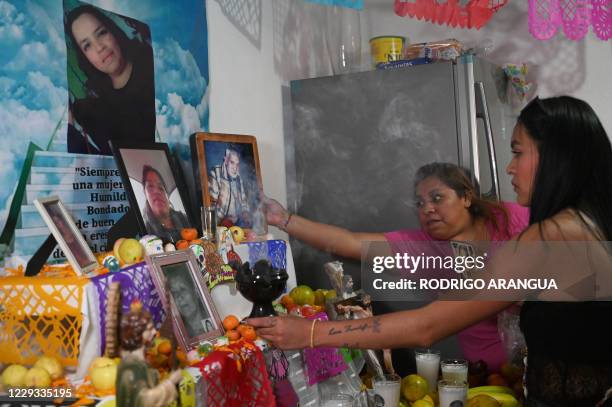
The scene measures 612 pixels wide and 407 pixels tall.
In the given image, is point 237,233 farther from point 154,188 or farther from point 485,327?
point 485,327

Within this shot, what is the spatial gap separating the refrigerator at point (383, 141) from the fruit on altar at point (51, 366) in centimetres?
145

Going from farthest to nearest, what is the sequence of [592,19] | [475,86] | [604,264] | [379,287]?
[592,19]
[379,287]
[475,86]
[604,264]

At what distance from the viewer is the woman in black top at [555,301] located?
159cm

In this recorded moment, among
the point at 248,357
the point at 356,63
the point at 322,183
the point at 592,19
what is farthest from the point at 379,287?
the point at 592,19

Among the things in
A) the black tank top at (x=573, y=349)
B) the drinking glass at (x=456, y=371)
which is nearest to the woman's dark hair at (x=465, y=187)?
the drinking glass at (x=456, y=371)

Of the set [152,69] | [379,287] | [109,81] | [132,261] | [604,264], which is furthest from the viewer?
[379,287]

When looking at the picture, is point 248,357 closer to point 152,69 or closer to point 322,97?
point 152,69

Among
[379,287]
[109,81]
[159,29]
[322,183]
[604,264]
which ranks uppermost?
[159,29]

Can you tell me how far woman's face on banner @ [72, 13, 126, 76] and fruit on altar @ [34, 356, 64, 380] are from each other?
81cm

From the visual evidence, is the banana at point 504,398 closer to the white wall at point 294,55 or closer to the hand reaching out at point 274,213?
the hand reaching out at point 274,213

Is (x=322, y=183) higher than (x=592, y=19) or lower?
lower

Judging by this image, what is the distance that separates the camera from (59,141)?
168cm

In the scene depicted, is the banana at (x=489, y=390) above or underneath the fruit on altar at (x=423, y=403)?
underneath

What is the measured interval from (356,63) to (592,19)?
3.33ft
